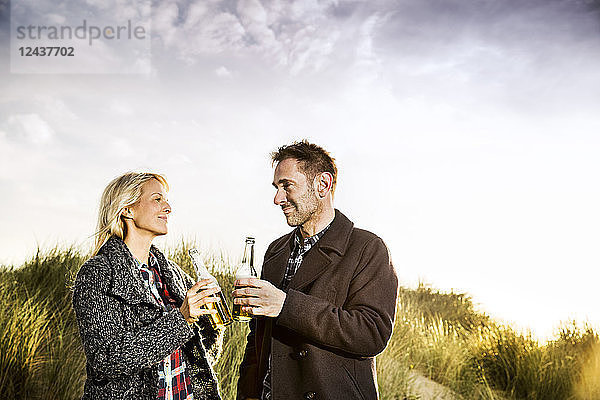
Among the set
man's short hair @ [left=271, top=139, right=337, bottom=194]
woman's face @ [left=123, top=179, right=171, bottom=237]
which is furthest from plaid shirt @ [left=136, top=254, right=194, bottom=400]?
man's short hair @ [left=271, top=139, right=337, bottom=194]

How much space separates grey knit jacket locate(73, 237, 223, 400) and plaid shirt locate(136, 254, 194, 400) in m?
0.06

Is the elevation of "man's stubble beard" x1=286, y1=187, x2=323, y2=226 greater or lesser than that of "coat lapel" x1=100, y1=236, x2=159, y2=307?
greater

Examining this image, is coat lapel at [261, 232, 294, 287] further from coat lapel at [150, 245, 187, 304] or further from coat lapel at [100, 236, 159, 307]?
coat lapel at [100, 236, 159, 307]

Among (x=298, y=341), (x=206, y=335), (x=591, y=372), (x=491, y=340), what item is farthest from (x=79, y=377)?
(x=591, y=372)

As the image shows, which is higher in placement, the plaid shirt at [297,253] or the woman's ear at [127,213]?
the woman's ear at [127,213]

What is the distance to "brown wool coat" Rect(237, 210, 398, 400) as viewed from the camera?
2.52 metres

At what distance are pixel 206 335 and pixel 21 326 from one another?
3.50 metres

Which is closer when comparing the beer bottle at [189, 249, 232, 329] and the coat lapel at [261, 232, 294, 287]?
the beer bottle at [189, 249, 232, 329]

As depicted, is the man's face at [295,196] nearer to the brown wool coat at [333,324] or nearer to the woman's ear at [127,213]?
the brown wool coat at [333,324]

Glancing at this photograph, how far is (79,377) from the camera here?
19.0 ft

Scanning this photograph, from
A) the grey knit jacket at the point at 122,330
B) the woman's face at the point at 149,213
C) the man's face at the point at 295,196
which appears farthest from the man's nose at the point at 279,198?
the grey knit jacket at the point at 122,330

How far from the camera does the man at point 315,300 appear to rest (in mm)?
2516

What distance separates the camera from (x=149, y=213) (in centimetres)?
298

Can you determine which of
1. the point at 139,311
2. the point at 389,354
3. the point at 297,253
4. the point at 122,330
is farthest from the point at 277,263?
the point at 389,354
